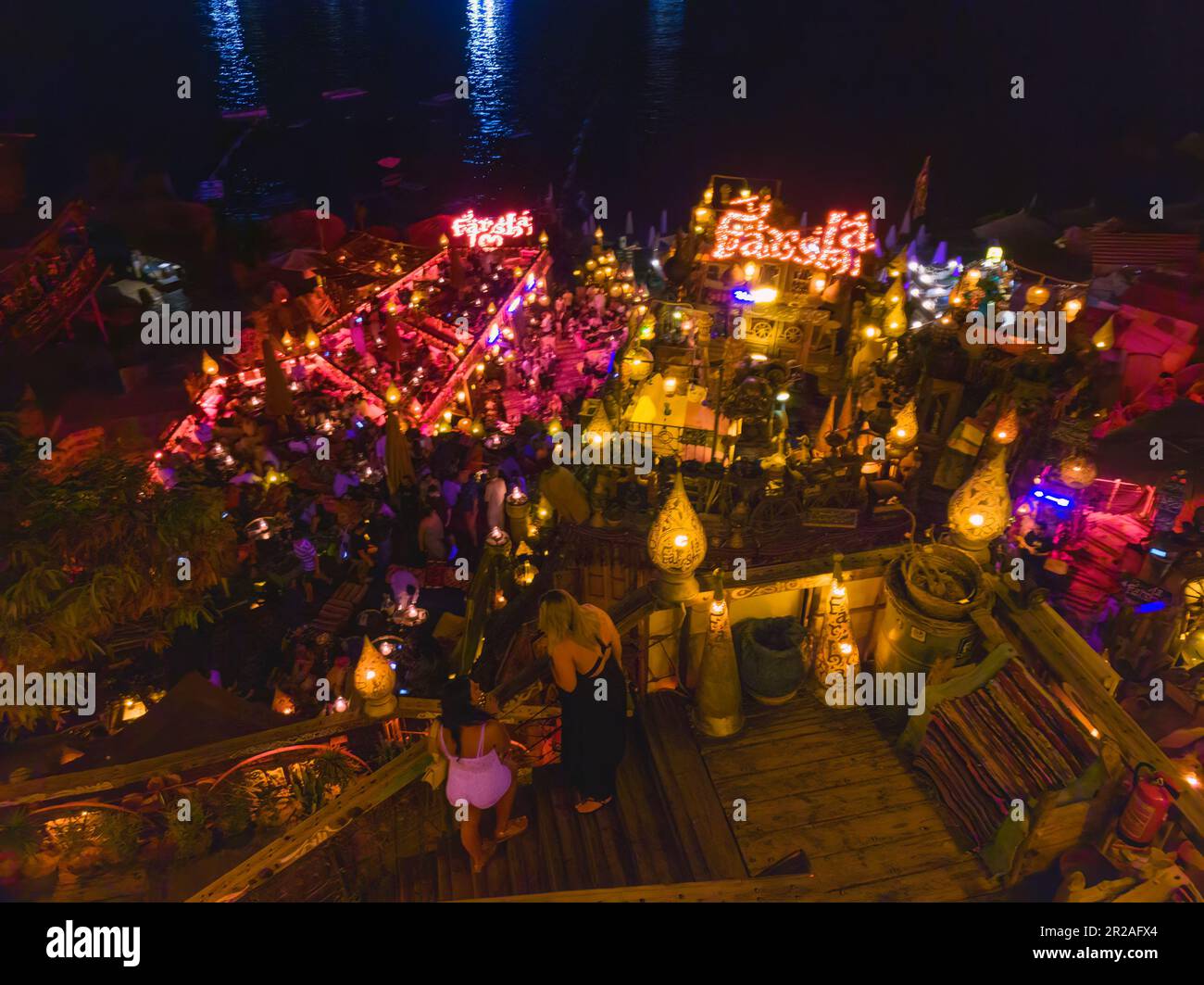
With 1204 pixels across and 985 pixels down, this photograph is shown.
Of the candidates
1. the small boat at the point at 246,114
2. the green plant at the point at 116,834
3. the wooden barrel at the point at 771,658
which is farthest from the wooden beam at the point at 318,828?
the small boat at the point at 246,114

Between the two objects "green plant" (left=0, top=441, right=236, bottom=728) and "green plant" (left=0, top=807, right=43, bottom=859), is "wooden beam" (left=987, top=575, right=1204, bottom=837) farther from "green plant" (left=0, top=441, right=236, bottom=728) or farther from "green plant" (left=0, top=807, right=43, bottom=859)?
"green plant" (left=0, top=441, right=236, bottom=728)

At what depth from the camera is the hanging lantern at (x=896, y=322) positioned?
37.3 feet

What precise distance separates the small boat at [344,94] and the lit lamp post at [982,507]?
69.0 meters

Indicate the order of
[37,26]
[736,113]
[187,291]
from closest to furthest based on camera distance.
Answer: [187,291]
[37,26]
[736,113]

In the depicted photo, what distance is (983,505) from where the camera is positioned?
6176 millimetres

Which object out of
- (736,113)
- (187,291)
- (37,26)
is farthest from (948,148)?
(37,26)

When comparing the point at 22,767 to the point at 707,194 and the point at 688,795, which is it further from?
the point at 707,194

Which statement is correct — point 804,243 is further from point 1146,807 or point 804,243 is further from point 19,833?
point 19,833

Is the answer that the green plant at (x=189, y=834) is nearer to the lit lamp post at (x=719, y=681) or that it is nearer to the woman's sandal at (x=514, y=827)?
the woman's sandal at (x=514, y=827)

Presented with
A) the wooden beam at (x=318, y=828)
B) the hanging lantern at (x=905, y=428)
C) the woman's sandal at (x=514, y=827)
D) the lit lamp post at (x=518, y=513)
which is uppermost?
the hanging lantern at (x=905, y=428)

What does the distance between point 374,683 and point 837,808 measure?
4.06m

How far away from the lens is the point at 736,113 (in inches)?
2672

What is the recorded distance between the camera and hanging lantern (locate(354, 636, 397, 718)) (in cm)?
596

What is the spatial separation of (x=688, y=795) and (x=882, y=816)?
1.58 m
